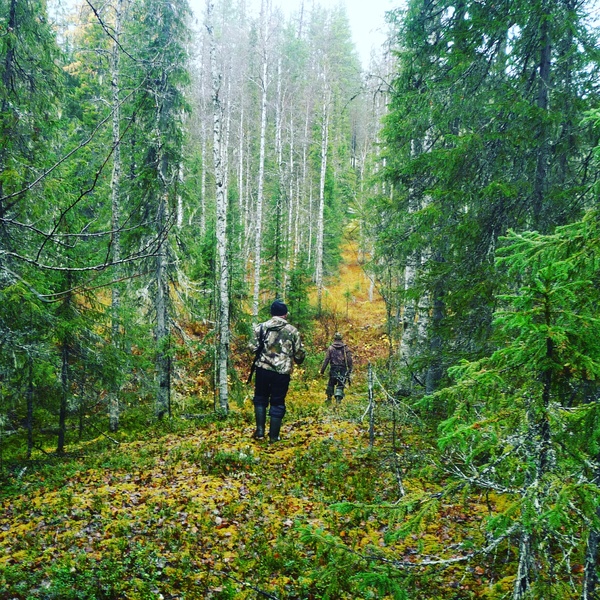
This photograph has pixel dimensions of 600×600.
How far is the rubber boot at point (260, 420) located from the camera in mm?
8227

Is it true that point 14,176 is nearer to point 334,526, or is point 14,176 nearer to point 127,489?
point 127,489

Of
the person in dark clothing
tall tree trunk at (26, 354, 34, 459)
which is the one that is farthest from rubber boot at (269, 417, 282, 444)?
tall tree trunk at (26, 354, 34, 459)

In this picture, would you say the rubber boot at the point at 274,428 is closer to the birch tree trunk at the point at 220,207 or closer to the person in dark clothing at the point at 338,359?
the birch tree trunk at the point at 220,207

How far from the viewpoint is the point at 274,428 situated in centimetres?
823

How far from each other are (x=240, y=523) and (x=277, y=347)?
2.99 m

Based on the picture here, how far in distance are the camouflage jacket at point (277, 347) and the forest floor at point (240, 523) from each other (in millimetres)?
1673

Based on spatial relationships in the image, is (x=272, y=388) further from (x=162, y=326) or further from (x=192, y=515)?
(x=162, y=326)

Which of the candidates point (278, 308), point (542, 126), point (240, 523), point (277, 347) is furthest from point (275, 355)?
point (542, 126)

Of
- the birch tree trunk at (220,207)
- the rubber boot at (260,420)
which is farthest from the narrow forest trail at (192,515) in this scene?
the birch tree trunk at (220,207)

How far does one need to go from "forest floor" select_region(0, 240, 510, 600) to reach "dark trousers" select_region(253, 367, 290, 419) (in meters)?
0.88

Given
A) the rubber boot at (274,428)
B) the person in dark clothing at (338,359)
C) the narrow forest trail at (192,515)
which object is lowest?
the narrow forest trail at (192,515)

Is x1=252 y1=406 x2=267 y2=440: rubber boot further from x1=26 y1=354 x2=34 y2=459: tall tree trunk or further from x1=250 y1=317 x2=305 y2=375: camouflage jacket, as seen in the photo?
x1=26 y1=354 x2=34 y2=459: tall tree trunk

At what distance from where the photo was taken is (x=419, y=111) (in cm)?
782

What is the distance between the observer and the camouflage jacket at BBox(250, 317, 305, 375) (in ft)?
25.3
